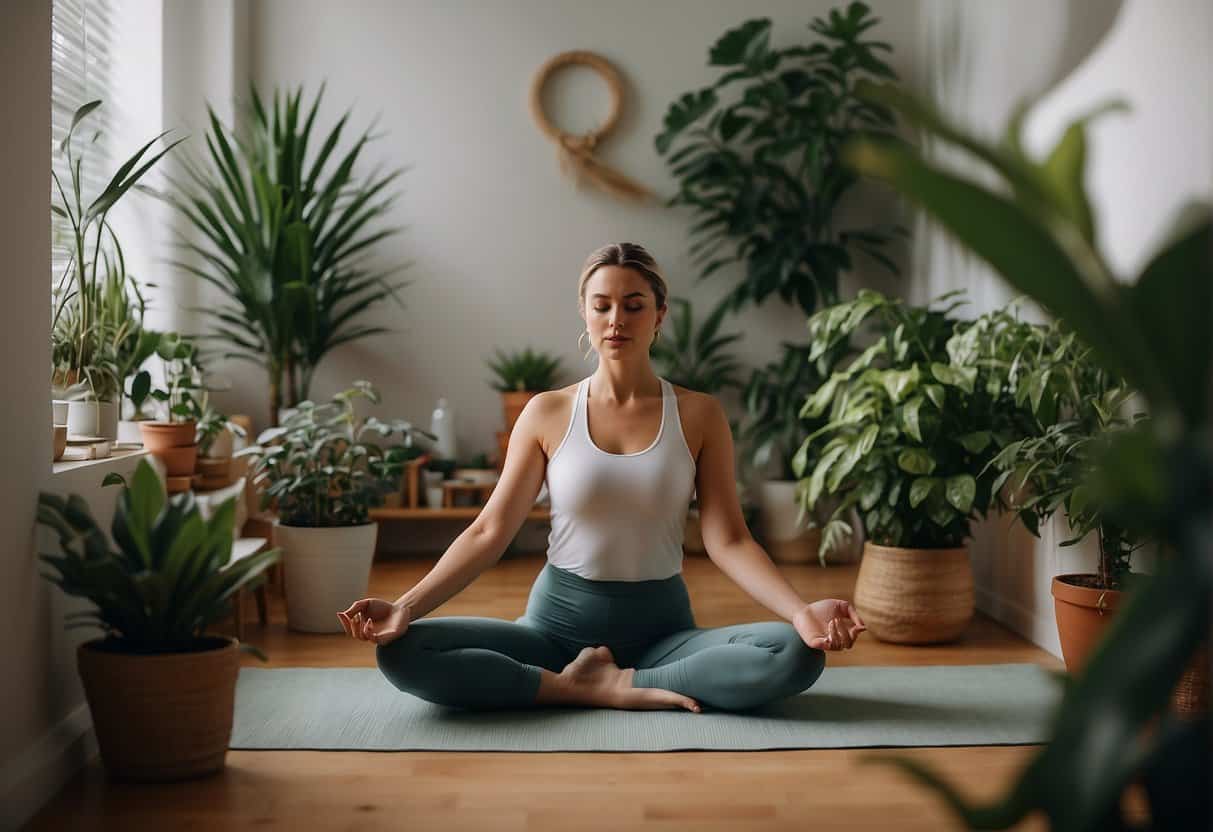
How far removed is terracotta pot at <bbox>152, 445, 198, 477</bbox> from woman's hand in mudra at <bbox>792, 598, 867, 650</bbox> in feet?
5.57

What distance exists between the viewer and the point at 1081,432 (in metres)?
2.50

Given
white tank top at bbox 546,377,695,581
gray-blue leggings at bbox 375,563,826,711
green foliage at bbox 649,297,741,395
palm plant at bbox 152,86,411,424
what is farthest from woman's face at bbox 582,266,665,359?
green foliage at bbox 649,297,741,395

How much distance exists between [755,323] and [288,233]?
1.95m

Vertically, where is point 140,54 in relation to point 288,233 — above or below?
above

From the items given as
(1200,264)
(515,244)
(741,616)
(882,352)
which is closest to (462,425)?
(515,244)

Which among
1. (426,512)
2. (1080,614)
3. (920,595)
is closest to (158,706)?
(1080,614)

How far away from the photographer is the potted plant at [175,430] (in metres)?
2.95

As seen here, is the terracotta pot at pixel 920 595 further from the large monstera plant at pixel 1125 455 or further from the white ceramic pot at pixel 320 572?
the large monstera plant at pixel 1125 455

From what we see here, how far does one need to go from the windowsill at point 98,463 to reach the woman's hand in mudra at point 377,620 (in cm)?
55

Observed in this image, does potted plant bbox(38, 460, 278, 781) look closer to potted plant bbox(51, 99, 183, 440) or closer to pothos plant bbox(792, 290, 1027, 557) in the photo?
potted plant bbox(51, 99, 183, 440)

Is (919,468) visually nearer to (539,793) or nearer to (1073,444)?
(1073,444)

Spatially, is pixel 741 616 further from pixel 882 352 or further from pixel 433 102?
pixel 433 102

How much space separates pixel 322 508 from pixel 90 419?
33.6 inches

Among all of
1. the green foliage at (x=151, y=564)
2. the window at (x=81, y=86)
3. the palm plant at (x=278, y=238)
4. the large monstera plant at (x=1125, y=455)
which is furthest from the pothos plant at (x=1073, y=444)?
the window at (x=81, y=86)
